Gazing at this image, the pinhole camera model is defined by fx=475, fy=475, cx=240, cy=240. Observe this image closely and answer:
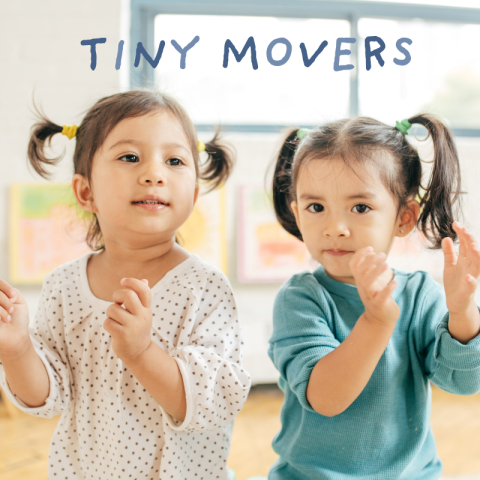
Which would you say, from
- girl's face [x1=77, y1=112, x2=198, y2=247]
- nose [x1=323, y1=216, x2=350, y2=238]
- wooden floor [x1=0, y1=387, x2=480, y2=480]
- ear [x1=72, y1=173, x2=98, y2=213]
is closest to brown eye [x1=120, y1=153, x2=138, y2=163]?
girl's face [x1=77, y1=112, x2=198, y2=247]

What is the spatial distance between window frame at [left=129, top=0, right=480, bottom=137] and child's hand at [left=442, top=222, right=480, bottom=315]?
1317mm

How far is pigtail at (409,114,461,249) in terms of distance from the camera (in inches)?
31.5

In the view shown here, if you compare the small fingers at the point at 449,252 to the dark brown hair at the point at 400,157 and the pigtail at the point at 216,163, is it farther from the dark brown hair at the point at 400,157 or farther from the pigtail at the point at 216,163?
the pigtail at the point at 216,163

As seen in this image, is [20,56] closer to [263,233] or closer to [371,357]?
[263,233]

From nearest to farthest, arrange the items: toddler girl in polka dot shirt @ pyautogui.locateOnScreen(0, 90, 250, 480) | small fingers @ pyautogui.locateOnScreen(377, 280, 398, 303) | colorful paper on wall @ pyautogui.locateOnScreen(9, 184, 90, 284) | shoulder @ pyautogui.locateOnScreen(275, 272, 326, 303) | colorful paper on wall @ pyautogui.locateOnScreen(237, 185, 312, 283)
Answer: small fingers @ pyautogui.locateOnScreen(377, 280, 398, 303)
toddler girl in polka dot shirt @ pyautogui.locateOnScreen(0, 90, 250, 480)
shoulder @ pyautogui.locateOnScreen(275, 272, 326, 303)
colorful paper on wall @ pyautogui.locateOnScreen(9, 184, 90, 284)
colorful paper on wall @ pyautogui.locateOnScreen(237, 185, 312, 283)

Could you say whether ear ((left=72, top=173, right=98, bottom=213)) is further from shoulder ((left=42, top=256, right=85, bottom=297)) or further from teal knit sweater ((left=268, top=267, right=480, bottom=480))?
teal knit sweater ((left=268, top=267, right=480, bottom=480))

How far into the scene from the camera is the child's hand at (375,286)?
1.99 feet

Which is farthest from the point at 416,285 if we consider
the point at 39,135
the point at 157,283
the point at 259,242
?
the point at 259,242

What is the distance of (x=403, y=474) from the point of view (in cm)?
78

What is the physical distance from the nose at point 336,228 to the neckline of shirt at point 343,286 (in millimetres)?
113

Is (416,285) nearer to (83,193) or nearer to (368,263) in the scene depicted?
(368,263)

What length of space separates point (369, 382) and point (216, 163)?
0.52 m

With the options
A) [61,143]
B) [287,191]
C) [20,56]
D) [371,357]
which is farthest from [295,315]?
[20,56]

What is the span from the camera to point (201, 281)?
0.80 m
